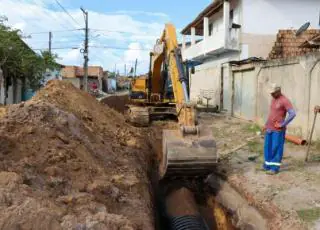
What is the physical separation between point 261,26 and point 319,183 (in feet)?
48.6

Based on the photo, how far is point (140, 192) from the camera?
22.3 feet

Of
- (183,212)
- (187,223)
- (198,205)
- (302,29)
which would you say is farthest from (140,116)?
(302,29)

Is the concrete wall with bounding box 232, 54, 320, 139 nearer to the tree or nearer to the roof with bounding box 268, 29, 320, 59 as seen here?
the roof with bounding box 268, 29, 320, 59

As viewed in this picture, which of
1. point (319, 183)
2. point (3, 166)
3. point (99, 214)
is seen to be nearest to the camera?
point (99, 214)

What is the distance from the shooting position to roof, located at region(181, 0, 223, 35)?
76.7 ft

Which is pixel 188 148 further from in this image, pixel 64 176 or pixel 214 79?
pixel 214 79

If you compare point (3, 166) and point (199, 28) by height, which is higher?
point (199, 28)

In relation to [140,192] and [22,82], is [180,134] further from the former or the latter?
[22,82]

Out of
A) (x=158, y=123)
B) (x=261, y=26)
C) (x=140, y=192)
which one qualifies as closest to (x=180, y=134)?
(x=140, y=192)

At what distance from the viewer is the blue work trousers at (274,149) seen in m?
7.84

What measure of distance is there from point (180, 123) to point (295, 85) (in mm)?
5591

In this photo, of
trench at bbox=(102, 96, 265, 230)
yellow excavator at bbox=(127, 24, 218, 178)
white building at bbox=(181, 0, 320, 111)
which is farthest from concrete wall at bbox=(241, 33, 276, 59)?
trench at bbox=(102, 96, 265, 230)

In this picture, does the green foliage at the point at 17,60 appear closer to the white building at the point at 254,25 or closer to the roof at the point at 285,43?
the white building at the point at 254,25

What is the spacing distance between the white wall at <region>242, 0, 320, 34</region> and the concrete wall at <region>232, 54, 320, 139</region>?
18.6ft
